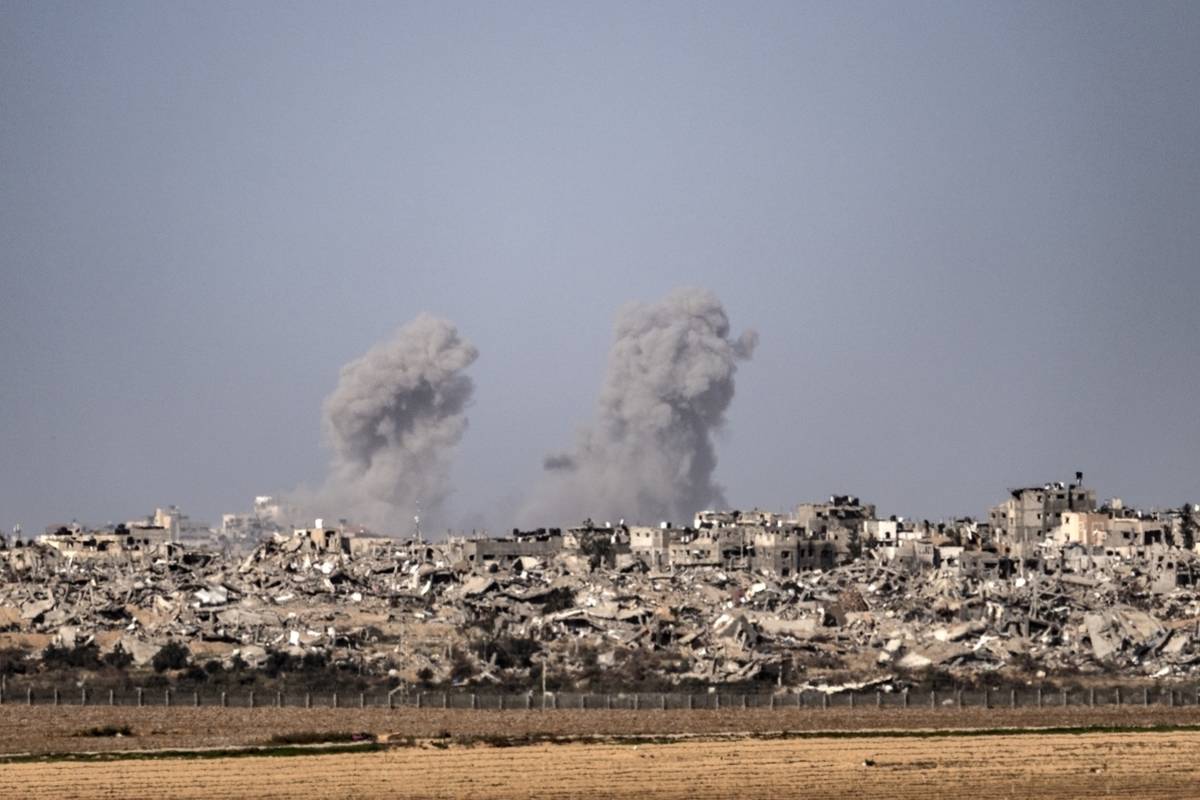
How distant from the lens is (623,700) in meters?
83.3

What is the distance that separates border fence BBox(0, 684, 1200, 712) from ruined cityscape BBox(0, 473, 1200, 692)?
5646mm

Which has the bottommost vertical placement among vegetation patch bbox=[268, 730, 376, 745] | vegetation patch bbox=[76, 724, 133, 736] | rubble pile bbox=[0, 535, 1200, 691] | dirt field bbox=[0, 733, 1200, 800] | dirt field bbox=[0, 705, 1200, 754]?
dirt field bbox=[0, 733, 1200, 800]

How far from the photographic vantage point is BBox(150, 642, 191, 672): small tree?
95375mm

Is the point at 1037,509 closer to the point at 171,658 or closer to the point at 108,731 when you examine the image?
the point at 171,658

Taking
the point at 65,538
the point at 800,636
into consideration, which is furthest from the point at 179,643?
the point at 65,538

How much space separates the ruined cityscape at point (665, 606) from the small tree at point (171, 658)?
0.75ft

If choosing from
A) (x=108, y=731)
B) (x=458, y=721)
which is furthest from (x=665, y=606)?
(x=108, y=731)

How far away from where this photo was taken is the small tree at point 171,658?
95.4 m

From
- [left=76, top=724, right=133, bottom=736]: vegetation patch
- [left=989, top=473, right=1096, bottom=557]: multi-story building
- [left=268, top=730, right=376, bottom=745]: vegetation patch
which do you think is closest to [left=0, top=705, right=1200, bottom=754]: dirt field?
[left=76, top=724, right=133, bottom=736]: vegetation patch

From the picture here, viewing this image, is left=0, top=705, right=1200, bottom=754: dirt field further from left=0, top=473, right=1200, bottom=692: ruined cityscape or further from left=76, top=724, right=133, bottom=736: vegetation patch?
left=0, top=473, right=1200, bottom=692: ruined cityscape

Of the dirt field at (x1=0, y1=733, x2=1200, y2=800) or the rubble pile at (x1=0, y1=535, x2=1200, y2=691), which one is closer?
the dirt field at (x1=0, y1=733, x2=1200, y2=800)

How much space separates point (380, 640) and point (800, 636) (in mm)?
18127

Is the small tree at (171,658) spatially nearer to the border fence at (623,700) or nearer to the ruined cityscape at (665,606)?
the ruined cityscape at (665,606)

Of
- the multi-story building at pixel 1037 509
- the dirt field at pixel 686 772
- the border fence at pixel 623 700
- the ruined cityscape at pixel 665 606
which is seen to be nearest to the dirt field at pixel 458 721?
the border fence at pixel 623 700
